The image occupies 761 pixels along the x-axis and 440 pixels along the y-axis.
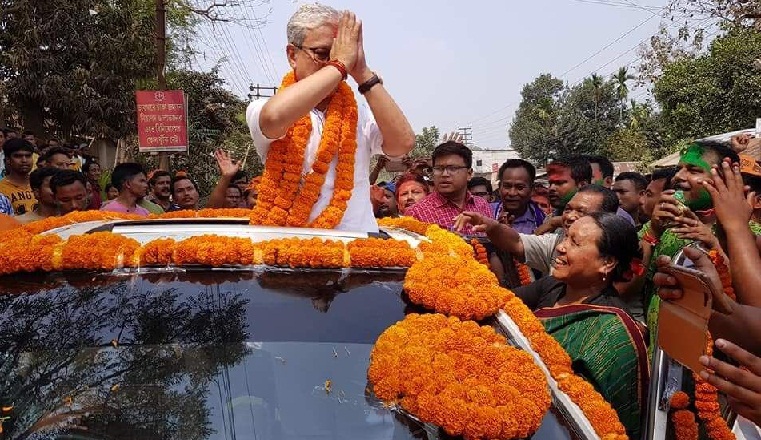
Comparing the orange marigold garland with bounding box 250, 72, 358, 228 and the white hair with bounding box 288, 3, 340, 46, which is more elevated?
the white hair with bounding box 288, 3, 340, 46

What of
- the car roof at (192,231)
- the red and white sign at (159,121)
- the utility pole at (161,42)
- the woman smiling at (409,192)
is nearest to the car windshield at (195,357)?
the car roof at (192,231)

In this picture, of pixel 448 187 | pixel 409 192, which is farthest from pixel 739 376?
pixel 409 192

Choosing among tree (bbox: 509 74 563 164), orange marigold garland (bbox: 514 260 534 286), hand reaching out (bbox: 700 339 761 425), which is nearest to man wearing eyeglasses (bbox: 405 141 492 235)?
orange marigold garland (bbox: 514 260 534 286)

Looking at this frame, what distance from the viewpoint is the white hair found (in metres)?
3.02

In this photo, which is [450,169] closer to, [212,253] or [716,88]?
[212,253]

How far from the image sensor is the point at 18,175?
6668mm

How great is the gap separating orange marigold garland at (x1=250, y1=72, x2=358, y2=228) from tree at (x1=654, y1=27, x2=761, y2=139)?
1840 cm

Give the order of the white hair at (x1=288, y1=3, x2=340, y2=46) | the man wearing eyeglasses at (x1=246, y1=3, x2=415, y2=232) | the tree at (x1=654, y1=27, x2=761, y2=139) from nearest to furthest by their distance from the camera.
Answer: the man wearing eyeglasses at (x1=246, y1=3, x2=415, y2=232), the white hair at (x1=288, y1=3, x2=340, y2=46), the tree at (x1=654, y1=27, x2=761, y2=139)

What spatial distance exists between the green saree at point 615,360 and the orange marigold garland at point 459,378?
0.55 m

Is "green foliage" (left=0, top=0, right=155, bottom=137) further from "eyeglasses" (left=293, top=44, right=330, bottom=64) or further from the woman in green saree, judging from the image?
the woman in green saree

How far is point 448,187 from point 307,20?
6.90 feet

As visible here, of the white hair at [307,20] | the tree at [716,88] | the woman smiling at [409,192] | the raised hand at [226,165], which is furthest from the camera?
the tree at [716,88]

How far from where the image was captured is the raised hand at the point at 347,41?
114 inches

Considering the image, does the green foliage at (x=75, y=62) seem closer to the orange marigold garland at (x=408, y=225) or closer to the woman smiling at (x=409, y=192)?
the woman smiling at (x=409, y=192)
